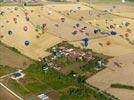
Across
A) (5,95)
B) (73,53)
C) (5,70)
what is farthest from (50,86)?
(73,53)

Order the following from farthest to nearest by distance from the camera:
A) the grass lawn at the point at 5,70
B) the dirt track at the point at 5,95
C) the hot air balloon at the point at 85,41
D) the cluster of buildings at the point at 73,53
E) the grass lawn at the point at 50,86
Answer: the hot air balloon at the point at 85,41, the cluster of buildings at the point at 73,53, the grass lawn at the point at 5,70, the grass lawn at the point at 50,86, the dirt track at the point at 5,95

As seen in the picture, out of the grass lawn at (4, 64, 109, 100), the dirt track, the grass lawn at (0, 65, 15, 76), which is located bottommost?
the dirt track

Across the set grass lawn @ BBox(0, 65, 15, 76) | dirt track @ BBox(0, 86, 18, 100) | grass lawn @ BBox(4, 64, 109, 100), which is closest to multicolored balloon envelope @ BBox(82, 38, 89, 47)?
grass lawn @ BBox(4, 64, 109, 100)

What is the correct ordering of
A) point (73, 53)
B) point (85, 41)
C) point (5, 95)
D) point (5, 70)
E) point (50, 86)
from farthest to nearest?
point (85, 41)
point (73, 53)
point (5, 70)
point (50, 86)
point (5, 95)

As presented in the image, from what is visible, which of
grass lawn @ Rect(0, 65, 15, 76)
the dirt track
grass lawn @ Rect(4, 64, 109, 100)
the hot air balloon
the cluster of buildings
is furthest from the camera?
the hot air balloon

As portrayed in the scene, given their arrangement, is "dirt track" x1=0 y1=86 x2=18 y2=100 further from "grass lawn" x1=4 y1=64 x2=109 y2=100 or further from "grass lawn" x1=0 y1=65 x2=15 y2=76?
"grass lawn" x1=0 y1=65 x2=15 y2=76

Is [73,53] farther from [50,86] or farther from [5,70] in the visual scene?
[50,86]

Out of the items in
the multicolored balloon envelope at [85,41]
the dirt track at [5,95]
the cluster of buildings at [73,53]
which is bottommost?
the dirt track at [5,95]

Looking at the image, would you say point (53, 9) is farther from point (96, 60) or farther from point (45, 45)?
point (96, 60)

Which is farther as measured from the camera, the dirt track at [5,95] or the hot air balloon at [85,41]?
the hot air balloon at [85,41]

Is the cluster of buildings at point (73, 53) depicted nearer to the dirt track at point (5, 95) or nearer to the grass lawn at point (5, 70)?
the grass lawn at point (5, 70)

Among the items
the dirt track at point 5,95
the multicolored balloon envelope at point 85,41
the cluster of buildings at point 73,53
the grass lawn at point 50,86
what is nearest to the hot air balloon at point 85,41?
the multicolored balloon envelope at point 85,41
